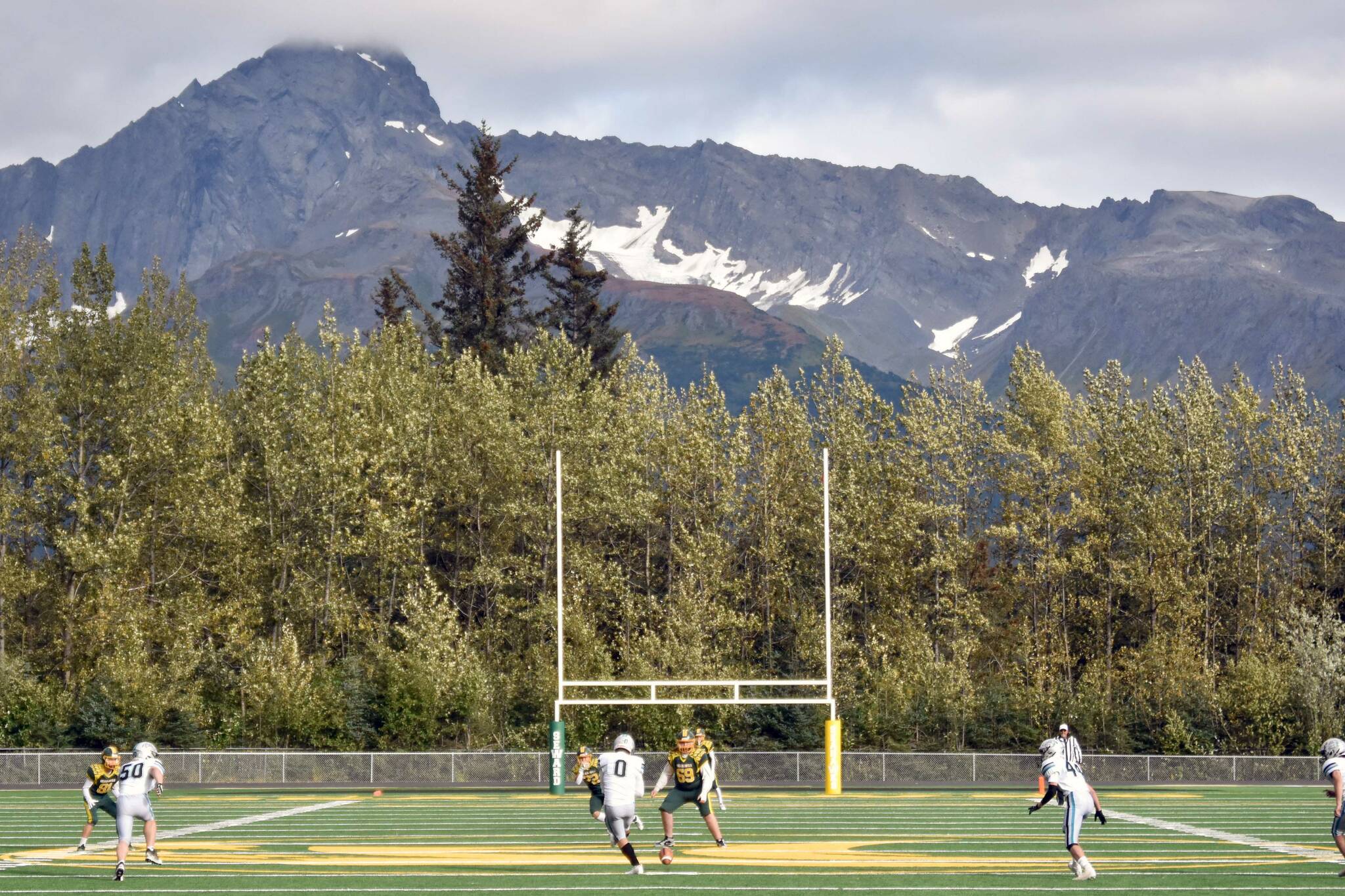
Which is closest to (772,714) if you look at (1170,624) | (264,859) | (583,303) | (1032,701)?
(1032,701)

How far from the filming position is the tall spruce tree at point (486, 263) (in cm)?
6988

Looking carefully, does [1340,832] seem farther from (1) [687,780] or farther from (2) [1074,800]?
(1) [687,780]

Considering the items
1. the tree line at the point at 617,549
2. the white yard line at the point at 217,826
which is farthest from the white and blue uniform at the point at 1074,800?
the tree line at the point at 617,549

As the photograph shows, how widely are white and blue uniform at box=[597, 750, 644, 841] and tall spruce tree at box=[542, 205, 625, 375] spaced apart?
173ft

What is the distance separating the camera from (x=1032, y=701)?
1841 inches

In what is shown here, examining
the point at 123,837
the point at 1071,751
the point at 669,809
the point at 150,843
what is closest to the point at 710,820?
the point at 669,809

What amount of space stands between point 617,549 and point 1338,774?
3769cm

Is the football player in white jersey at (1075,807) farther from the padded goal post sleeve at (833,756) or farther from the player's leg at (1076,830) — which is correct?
the padded goal post sleeve at (833,756)

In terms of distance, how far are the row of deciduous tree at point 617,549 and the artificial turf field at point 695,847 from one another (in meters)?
12.6

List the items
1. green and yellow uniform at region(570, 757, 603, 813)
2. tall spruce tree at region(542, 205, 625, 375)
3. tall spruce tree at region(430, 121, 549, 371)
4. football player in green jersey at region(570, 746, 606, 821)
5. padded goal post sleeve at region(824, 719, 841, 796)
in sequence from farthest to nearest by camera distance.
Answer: tall spruce tree at region(542, 205, 625, 375), tall spruce tree at region(430, 121, 549, 371), padded goal post sleeve at region(824, 719, 841, 796), green and yellow uniform at region(570, 757, 603, 813), football player in green jersey at region(570, 746, 606, 821)

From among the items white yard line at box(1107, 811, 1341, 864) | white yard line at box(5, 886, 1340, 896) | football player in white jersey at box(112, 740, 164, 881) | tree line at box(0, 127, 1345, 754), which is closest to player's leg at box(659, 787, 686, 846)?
white yard line at box(5, 886, 1340, 896)

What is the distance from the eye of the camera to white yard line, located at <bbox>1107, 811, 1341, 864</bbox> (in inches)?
793

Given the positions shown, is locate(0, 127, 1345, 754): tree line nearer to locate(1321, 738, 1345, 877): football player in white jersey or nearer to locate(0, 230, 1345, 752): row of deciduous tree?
locate(0, 230, 1345, 752): row of deciduous tree

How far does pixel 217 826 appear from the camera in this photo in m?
25.3
